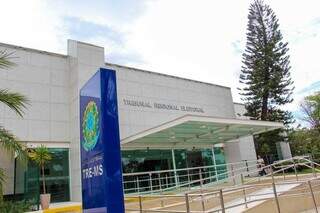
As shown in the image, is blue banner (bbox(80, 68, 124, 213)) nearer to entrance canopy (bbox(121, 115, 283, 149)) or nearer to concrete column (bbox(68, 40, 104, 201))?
entrance canopy (bbox(121, 115, 283, 149))

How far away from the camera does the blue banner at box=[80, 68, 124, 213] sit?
3932 millimetres

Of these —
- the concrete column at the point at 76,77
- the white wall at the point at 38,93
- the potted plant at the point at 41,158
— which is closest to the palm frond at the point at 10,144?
the potted plant at the point at 41,158

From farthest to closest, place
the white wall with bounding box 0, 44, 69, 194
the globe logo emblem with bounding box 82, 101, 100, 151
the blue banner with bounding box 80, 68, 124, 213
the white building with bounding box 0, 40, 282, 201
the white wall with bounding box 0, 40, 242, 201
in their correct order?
the white wall with bounding box 0, 40, 242, 201
the white wall with bounding box 0, 44, 69, 194
the white building with bounding box 0, 40, 282, 201
the globe logo emblem with bounding box 82, 101, 100, 151
the blue banner with bounding box 80, 68, 124, 213

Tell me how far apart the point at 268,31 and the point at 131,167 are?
743 inches

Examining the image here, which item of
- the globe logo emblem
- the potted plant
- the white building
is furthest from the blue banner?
the white building

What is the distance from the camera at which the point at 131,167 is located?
15375mm

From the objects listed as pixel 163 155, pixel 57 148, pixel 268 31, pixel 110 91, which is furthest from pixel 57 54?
pixel 268 31

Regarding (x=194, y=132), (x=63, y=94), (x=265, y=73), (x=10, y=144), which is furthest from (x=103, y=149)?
(x=265, y=73)

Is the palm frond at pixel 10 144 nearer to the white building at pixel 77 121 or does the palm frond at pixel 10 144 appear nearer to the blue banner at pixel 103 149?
the blue banner at pixel 103 149

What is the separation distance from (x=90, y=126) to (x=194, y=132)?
34.7ft

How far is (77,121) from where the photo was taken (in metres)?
14.2

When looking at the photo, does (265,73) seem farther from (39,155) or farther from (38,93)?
(39,155)

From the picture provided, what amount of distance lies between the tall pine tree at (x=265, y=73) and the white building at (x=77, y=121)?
827 centimetres

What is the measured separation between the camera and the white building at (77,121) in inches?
524
